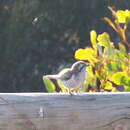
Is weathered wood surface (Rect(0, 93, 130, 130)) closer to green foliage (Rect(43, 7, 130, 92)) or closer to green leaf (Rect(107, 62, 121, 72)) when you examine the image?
green foliage (Rect(43, 7, 130, 92))

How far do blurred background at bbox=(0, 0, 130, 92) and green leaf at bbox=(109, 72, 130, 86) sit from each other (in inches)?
333

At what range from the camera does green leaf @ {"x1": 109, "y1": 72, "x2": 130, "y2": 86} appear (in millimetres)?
4375

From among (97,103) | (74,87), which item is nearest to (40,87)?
(74,87)

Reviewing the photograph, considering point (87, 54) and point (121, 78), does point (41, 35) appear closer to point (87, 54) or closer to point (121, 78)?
point (87, 54)

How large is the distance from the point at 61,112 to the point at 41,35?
11.1m

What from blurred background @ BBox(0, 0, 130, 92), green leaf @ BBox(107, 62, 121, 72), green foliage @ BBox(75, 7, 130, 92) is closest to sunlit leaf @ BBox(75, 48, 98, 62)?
green foliage @ BBox(75, 7, 130, 92)

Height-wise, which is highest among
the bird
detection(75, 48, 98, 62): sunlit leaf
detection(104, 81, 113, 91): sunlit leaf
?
detection(75, 48, 98, 62): sunlit leaf

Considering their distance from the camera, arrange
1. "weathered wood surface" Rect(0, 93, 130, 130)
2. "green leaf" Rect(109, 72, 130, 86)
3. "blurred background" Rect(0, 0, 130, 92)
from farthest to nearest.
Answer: "blurred background" Rect(0, 0, 130, 92) < "green leaf" Rect(109, 72, 130, 86) < "weathered wood surface" Rect(0, 93, 130, 130)

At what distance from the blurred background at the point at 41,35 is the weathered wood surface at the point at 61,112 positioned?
385 inches

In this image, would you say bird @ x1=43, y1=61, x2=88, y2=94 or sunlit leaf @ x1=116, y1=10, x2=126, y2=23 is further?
bird @ x1=43, y1=61, x2=88, y2=94

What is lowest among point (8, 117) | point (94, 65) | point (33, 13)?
point (8, 117)

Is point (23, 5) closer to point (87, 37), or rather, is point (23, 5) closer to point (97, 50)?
point (87, 37)

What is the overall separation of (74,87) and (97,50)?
34 cm

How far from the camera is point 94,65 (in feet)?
15.5
